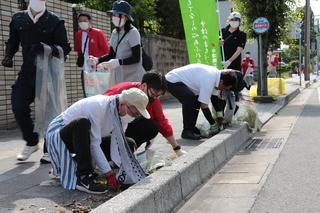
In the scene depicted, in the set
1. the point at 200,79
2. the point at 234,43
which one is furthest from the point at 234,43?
the point at 200,79

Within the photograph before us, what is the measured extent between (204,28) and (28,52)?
3.98 m

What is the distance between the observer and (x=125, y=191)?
309cm

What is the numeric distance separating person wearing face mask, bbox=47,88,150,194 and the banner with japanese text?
440 centimetres

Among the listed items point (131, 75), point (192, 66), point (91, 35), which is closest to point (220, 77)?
point (192, 66)

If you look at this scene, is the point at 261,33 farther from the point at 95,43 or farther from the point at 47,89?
the point at 47,89

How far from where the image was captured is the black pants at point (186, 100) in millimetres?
6020

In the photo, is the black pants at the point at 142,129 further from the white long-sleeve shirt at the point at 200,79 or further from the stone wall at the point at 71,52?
the stone wall at the point at 71,52

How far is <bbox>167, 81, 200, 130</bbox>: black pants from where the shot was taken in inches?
237

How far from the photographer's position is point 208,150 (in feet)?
15.1

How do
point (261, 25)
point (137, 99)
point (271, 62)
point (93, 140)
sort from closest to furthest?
point (137, 99) → point (93, 140) → point (261, 25) → point (271, 62)

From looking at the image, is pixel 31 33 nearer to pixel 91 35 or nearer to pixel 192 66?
pixel 91 35

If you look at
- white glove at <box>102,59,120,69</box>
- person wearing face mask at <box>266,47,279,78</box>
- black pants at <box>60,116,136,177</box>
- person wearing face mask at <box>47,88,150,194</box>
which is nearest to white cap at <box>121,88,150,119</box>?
person wearing face mask at <box>47,88,150,194</box>

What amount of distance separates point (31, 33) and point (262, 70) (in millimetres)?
10002

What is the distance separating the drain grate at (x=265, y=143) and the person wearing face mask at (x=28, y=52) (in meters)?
3.14
